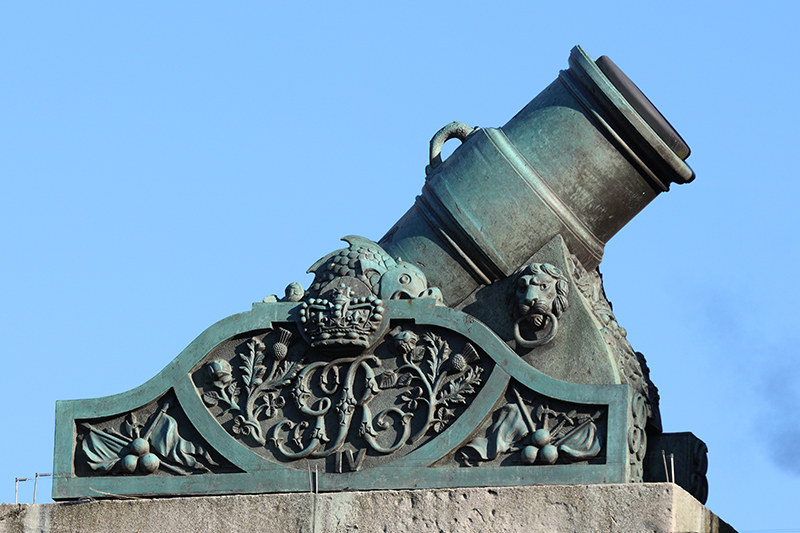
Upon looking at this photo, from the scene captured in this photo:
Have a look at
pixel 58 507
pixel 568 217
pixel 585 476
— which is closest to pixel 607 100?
pixel 568 217

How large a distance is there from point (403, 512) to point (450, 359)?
3.39ft

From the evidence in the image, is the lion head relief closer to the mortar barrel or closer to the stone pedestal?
the mortar barrel

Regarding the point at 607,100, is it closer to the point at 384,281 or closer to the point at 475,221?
the point at 475,221

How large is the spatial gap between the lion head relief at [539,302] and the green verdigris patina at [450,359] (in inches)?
0.5

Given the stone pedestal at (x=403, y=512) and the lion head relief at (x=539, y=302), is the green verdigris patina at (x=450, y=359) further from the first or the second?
the stone pedestal at (x=403, y=512)

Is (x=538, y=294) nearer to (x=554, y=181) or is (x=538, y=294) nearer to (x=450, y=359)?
(x=450, y=359)

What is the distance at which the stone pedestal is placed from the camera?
10.6 meters

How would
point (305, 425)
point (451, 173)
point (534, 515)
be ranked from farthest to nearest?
point (451, 173) < point (305, 425) < point (534, 515)

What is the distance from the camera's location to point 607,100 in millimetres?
11945

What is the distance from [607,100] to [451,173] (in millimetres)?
1203

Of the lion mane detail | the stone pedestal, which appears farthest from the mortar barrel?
the stone pedestal

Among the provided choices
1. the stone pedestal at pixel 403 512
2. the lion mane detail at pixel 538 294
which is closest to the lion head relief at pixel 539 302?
the lion mane detail at pixel 538 294

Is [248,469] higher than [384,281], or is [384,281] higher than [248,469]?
[384,281]

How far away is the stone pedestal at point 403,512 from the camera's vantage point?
10555 mm
